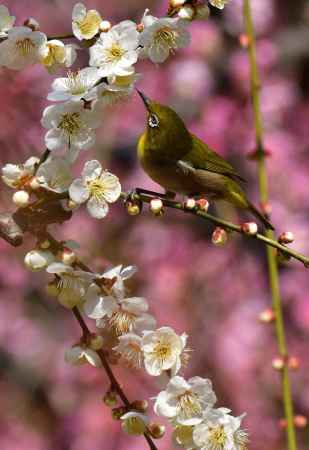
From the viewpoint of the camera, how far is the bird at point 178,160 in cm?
123

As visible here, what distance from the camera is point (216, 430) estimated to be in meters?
0.97

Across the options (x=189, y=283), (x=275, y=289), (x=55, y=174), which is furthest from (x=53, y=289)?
(x=189, y=283)

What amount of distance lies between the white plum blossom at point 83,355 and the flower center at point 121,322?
0.11ft

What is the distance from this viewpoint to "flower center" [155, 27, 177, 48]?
3.28ft

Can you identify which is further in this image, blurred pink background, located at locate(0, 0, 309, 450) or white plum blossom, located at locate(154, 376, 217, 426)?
blurred pink background, located at locate(0, 0, 309, 450)

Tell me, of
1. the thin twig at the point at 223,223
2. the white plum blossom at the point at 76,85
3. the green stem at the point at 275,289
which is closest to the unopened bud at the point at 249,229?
the thin twig at the point at 223,223

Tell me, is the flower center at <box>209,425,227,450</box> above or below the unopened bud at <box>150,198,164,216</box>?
below

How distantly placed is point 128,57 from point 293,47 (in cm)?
293

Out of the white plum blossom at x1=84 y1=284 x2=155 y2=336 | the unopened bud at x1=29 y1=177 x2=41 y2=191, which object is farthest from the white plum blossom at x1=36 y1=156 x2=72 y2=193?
Answer: the white plum blossom at x1=84 y1=284 x2=155 y2=336

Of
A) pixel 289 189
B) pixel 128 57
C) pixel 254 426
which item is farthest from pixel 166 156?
pixel 289 189

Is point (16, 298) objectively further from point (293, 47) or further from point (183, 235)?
point (293, 47)

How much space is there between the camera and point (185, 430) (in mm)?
996

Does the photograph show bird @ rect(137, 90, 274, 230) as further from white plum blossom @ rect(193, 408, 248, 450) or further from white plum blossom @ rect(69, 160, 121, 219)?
white plum blossom @ rect(193, 408, 248, 450)

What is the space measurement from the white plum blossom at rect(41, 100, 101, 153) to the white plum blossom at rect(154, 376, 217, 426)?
27 centimetres
